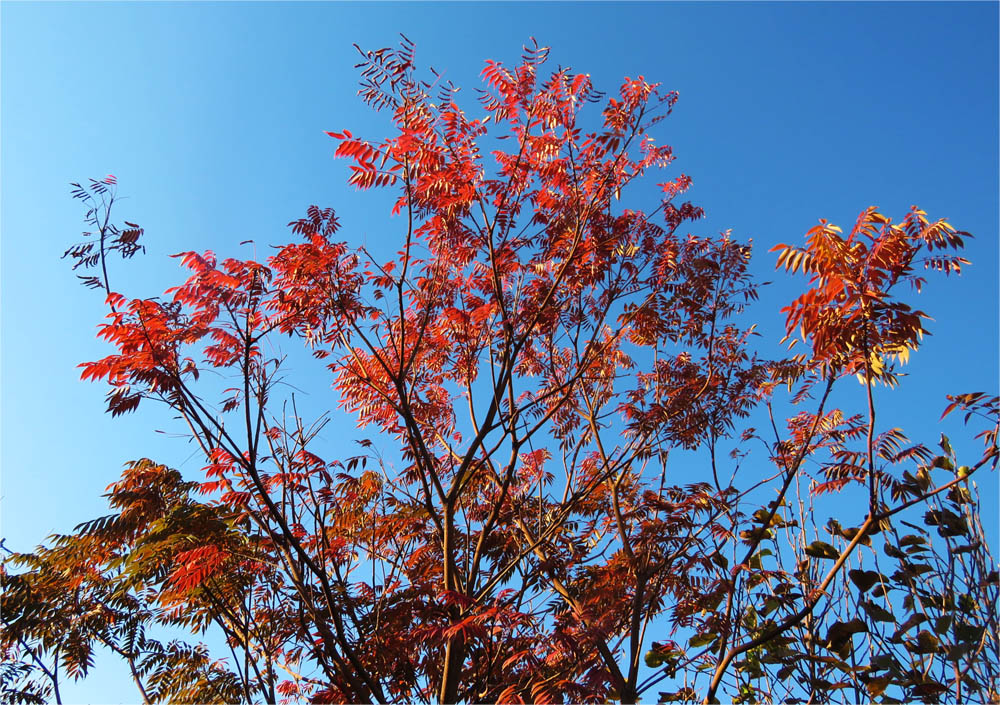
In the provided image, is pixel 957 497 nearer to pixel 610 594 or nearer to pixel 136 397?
pixel 610 594

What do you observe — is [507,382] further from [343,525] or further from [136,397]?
[136,397]

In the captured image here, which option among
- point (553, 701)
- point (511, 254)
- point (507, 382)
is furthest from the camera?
point (511, 254)

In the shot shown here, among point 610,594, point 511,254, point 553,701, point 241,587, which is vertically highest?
point 511,254

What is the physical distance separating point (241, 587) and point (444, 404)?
2398 millimetres

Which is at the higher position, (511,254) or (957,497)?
(511,254)

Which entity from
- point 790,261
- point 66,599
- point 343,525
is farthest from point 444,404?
point 66,599

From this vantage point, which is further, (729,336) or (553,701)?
(729,336)

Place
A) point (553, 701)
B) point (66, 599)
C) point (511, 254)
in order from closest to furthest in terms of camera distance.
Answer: point (553, 701) → point (511, 254) → point (66, 599)

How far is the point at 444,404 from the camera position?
6.25 meters

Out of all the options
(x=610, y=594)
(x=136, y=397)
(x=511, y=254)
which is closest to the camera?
(x=136, y=397)

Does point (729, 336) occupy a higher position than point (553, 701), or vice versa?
point (729, 336)

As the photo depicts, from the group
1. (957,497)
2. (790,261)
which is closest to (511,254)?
(790,261)

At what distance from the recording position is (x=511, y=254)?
539 cm

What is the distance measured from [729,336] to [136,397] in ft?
17.1
